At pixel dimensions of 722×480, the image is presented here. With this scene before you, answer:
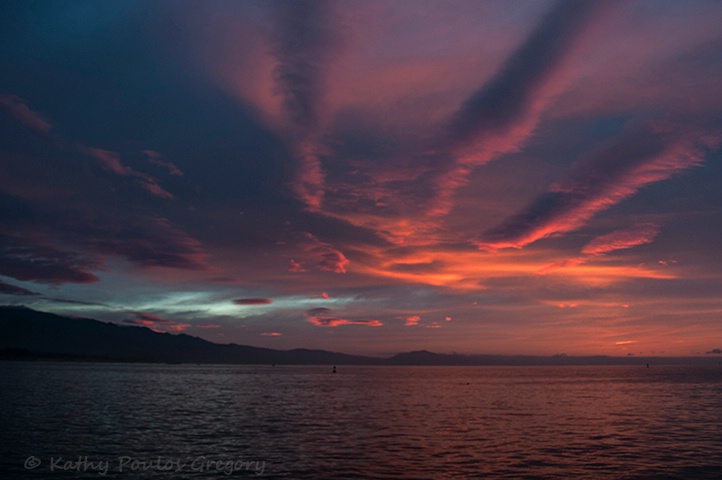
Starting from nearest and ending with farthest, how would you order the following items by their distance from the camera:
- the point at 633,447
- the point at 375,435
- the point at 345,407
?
the point at 633,447 → the point at 375,435 → the point at 345,407

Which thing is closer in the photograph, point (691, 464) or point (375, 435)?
point (691, 464)

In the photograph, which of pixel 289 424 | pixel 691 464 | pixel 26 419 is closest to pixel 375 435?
pixel 289 424

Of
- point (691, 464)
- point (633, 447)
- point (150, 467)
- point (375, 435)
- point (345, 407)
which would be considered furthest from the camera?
point (345, 407)

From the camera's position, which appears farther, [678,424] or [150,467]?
[678,424]

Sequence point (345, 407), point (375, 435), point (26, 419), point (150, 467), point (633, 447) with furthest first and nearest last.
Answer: point (345, 407) → point (26, 419) → point (375, 435) → point (633, 447) → point (150, 467)

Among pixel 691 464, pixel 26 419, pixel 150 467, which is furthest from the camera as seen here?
pixel 26 419

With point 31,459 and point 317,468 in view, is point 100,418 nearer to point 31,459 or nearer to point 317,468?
point 31,459

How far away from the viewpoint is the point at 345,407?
80625 mm

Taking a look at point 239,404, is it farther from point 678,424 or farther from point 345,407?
point 678,424

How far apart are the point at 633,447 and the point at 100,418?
51.9 m

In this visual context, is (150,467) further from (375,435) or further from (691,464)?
(691,464)

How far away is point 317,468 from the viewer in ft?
117

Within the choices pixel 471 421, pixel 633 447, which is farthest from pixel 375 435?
pixel 633 447

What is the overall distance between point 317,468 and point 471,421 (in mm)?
30470
